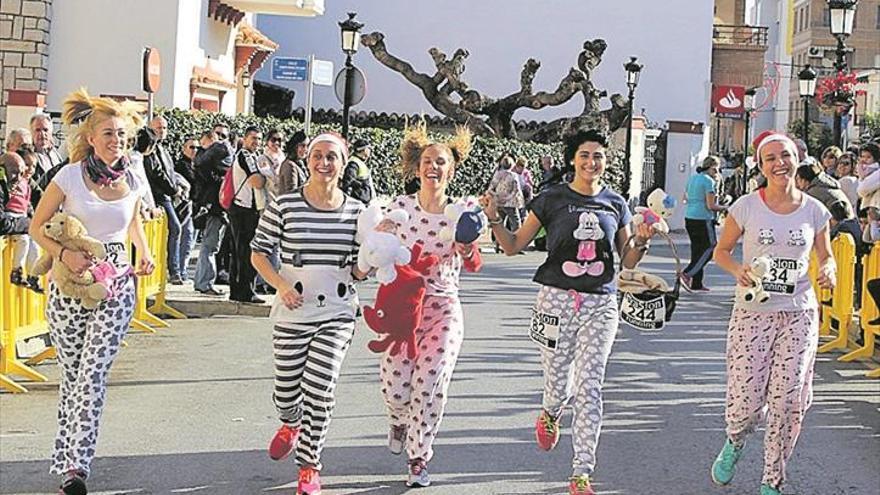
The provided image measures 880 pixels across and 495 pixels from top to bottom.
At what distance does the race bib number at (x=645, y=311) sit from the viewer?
7.38 m

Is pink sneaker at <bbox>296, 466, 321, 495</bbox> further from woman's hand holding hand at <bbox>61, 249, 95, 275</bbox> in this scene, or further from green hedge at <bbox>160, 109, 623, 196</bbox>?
green hedge at <bbox>160, 109, 623, 196</bbox>

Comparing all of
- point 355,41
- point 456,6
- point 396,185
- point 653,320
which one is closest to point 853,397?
point 653,320

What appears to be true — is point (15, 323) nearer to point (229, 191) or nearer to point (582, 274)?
point (229, 191)

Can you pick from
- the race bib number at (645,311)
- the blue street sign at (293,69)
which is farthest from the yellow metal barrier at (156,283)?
the race bib number at (645,311)

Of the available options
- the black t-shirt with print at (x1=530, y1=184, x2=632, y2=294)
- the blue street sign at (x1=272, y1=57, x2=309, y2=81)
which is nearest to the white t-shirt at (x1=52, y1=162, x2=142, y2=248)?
the black t-shirt with print at (x1=530, y1=184, x2=632, y2=294)

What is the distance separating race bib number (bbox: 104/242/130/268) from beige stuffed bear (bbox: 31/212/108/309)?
9 cm

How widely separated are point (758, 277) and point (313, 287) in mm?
2219

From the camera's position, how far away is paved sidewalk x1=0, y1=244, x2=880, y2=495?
24.5ft

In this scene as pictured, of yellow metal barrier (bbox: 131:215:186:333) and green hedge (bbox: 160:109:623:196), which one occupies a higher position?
green hedge (bbox: 160:109:623:196)

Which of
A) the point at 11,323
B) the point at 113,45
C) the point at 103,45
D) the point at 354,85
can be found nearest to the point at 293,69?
the point at 354,85

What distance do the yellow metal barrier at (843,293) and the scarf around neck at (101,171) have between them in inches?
314

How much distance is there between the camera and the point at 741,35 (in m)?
47.6

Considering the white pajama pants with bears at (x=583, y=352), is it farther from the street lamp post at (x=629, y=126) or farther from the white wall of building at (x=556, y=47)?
the white wall of building at (x=556, y=47)

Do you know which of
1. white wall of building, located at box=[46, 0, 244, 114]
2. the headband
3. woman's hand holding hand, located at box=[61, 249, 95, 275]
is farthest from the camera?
white wall of building, located at box=[46, 0, 244, 114]
